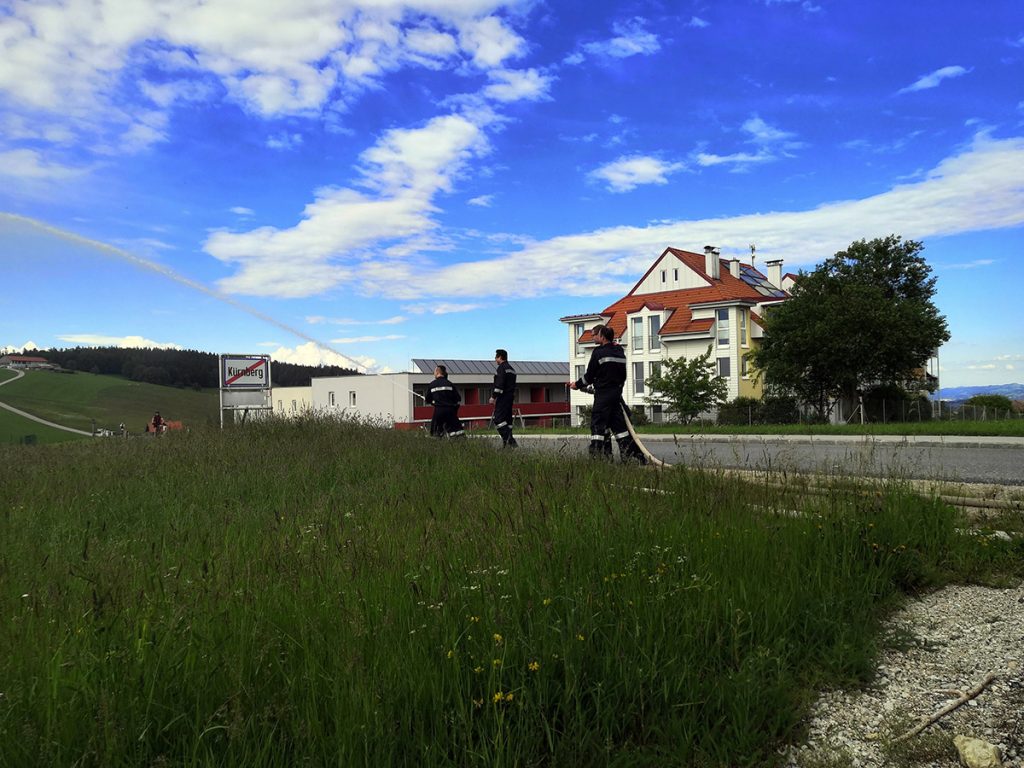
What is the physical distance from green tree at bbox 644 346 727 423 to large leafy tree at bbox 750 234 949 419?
7.25 meters

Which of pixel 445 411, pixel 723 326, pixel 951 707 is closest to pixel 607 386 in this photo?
pixel 445 411

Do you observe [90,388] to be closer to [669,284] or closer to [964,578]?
[669,284]

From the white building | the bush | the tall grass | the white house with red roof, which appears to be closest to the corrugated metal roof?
the white building

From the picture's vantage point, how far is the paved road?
7398mm

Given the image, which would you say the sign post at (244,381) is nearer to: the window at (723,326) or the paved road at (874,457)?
the paved road at (874,457)

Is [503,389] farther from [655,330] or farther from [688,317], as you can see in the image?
[655,330]

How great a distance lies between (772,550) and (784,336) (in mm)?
40767

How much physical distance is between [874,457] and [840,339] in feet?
106

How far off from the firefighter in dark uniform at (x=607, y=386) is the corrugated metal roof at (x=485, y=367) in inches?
2197

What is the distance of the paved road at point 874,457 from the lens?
740 centimetres

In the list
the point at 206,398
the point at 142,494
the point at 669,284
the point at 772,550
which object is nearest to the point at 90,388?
the point at 206,398

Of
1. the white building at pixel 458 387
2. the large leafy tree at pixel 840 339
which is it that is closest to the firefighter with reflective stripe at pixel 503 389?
the large leafy tree at pixel 840 339

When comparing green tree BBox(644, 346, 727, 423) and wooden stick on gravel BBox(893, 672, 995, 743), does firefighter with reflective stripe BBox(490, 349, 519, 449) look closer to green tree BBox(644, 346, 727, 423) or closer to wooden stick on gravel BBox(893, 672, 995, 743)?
wooden stick on gravel BBox(893, 672, 995, 743)

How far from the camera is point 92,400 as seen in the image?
83.5 meters
